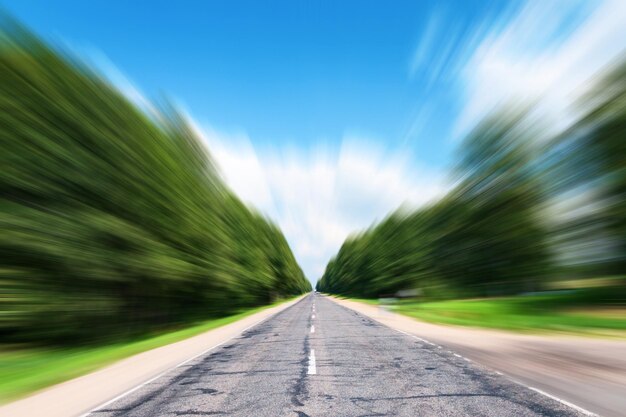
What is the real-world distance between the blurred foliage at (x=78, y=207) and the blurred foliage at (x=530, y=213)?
18.3 m

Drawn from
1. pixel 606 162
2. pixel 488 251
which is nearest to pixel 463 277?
pixel 488 251

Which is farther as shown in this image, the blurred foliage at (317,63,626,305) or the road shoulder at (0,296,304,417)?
the blurred foliage at (317,63,626,305)

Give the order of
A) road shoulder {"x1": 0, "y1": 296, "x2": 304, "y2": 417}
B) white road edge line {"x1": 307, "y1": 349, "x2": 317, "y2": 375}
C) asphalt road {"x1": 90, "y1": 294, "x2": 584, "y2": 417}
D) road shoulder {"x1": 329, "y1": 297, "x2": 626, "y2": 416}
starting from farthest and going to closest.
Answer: white road edge line {"x1": 307, "y1": 349, "x2": 317, "y2": 375} < road shoulder {"x1": 329, "y1": 297, "x2": 626, "y2": 416} < road shoulder {"x1": 0, "y1": 296, "x2": 304, "y2": 417} < asphalt road {"x1": 90, "y1": 294, "x2": 584, "y2": 417}

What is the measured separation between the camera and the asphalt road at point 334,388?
15.4ft

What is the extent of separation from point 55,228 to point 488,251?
27615 millimetres

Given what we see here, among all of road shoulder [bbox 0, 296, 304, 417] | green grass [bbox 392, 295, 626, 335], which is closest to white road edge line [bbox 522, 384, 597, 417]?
road shoulder [bbox 0, 296, 304, 417]

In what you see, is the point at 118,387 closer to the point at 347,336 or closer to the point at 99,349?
the point at 99,349

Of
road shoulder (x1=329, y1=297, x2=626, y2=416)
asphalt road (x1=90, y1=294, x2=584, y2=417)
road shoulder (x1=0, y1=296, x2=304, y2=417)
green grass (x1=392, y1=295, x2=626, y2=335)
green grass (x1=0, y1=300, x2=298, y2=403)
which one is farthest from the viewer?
green grass (x1=392, y1=295, x2=626, y2=335)

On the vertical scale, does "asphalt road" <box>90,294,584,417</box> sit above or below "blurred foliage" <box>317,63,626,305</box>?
below

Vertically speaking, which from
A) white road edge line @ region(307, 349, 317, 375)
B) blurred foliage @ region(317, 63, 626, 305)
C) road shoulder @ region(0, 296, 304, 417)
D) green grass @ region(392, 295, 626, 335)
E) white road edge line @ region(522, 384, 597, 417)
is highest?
blurred foliage @ region(317, 63, 626, 305)

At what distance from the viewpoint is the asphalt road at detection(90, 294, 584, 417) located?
15.4 ft

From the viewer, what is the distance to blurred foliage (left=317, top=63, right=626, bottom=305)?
15.3 m

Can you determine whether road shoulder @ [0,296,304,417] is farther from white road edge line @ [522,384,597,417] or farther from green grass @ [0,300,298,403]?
white road edge line @ [522,384,597,417]

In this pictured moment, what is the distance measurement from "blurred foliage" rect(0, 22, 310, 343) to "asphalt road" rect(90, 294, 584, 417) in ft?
13.7
